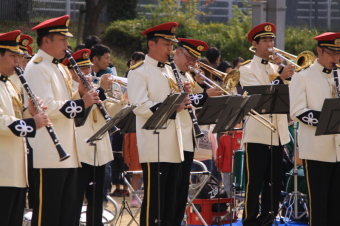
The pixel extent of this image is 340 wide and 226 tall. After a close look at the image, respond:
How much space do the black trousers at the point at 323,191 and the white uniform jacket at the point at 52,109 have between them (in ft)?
7.80

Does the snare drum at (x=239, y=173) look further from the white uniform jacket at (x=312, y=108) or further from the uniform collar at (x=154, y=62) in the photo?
the uniform collar at (x=154, y=62)

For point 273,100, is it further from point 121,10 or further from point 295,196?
point 121,10

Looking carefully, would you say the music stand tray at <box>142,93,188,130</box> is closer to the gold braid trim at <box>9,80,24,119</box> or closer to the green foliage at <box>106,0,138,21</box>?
the gold braid trim at <box>9,80,24,119</box>

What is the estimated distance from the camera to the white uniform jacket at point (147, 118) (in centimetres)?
685

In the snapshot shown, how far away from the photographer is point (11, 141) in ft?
18.7

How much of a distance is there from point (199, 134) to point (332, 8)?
7644 mm

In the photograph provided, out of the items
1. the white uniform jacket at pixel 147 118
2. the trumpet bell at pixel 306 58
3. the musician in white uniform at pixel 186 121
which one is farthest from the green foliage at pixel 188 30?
the white uniform jacket at pixel 147 118

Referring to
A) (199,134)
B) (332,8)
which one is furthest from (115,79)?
(332,8)

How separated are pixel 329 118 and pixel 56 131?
250cm

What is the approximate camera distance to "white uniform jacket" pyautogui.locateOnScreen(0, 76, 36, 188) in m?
5.52

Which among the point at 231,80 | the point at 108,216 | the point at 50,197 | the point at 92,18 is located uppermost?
the point at 92,18

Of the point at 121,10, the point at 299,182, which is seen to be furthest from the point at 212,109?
the point at 121,10

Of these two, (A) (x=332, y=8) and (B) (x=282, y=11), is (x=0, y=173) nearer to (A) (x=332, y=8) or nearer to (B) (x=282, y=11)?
(B) (x=282, y=11)

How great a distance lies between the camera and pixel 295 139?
888 centimetres
